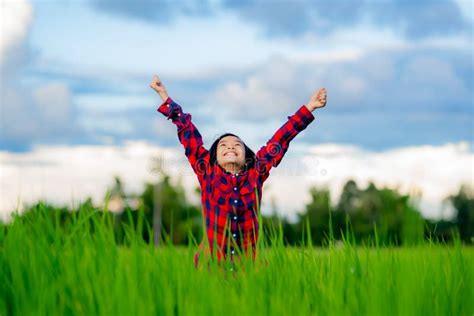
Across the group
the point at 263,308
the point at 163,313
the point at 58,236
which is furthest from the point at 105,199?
the point at 263,308

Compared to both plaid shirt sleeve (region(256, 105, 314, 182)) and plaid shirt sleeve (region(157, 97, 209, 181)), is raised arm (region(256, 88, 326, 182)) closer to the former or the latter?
plaid shirt sleeve (region(256, 105, 314, 182))

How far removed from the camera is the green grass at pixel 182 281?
2916 millimetres

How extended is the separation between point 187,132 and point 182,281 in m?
2.13

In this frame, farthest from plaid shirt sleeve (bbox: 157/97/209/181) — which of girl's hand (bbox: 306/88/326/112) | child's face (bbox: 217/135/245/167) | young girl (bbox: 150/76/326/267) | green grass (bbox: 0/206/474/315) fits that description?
green grass (bbox: 0/206/474/315)

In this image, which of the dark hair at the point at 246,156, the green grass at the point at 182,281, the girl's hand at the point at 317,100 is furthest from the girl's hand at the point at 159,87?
the green grass at the point at 182,281

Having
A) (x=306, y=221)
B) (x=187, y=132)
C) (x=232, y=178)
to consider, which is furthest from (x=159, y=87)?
(x=306, y=221)

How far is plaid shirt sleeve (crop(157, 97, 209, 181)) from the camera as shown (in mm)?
5098

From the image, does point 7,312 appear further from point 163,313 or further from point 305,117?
point 305,117

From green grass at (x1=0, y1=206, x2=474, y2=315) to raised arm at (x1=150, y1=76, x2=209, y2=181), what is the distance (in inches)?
56.1

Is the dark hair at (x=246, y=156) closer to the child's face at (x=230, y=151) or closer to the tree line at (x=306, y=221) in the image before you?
the child's face at (x=230, y=151)

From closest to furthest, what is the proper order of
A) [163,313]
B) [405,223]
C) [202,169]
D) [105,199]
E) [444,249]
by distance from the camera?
[405,223] → [163,313] → [105,199] → [444,249] → [202,169]

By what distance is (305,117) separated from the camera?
16.9 ft

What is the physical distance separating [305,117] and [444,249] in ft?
5.07

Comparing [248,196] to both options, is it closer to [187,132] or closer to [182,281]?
[187,132]
